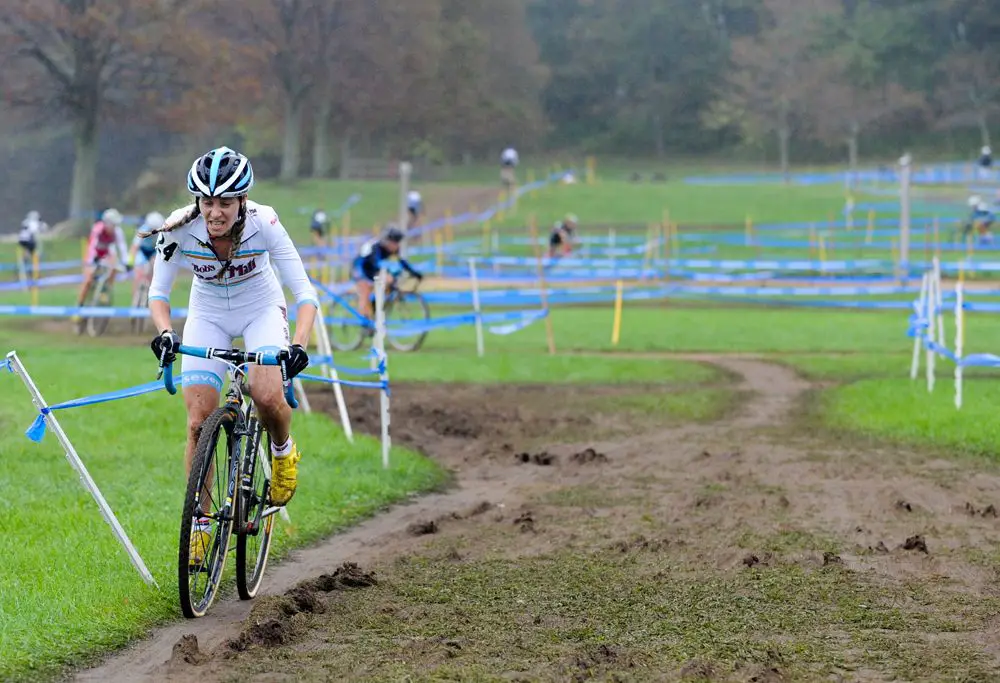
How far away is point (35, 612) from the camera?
7.16m

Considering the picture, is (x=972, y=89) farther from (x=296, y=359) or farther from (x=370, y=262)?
(x=296, y=359)

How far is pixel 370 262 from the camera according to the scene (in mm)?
21734

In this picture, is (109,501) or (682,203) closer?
(109,501)

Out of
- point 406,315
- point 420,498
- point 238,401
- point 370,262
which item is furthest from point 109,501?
point 406,315

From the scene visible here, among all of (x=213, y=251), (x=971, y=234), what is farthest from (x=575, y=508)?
(x=971, y=234)

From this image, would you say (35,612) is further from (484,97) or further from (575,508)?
(484,97)

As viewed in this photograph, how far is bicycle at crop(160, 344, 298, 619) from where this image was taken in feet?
23.2

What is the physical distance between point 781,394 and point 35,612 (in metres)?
12.5

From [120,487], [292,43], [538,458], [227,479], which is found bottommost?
[538,458]

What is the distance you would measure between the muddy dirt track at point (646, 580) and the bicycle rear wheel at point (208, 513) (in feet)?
0.58

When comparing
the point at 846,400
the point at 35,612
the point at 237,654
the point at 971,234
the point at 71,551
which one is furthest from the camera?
the point at 971,234

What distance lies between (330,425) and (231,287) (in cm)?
705

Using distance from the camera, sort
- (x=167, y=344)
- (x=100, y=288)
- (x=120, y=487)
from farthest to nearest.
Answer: (x=100, y=288) → (x=120, y=487) → (x=167, y=344)

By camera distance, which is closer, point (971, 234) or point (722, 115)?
point (971, 234)
